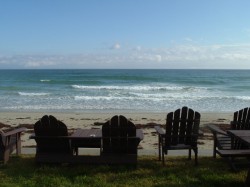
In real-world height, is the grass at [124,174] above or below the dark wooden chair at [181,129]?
below

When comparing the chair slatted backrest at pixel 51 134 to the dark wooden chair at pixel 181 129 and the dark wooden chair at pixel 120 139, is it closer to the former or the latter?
the dark wooden chair at pixel 120 139

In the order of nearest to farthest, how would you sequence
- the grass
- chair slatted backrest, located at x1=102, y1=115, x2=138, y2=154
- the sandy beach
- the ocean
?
the grass
chair slatted backrest, located at x1=102, y1=115, x2=138, y2=154
the sandy beach
the ocean

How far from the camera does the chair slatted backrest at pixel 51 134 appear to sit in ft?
18.6

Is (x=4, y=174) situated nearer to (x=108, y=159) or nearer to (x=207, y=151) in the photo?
(x=108, y=159)

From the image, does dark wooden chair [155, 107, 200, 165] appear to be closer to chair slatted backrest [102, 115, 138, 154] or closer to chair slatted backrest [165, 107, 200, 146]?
chair slatted backrest [165, 107, 200, 146]

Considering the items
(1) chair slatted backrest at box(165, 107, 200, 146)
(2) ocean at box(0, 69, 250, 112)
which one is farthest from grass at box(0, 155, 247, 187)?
(2) ocean at box(0, 69, 250, 112)

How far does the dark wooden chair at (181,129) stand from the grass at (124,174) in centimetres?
32

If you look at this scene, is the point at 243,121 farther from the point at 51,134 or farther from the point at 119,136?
the point at 51,134

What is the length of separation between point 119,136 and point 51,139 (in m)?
1.12

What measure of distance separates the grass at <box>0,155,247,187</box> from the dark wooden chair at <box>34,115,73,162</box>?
0.69 ft

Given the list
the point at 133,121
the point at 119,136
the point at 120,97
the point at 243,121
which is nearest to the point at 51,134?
the point at 119,136

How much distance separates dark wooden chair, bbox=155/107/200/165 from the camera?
5.94m

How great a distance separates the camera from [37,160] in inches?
229

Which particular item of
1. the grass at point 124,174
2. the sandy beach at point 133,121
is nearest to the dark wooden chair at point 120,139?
the grass at point 124,174
